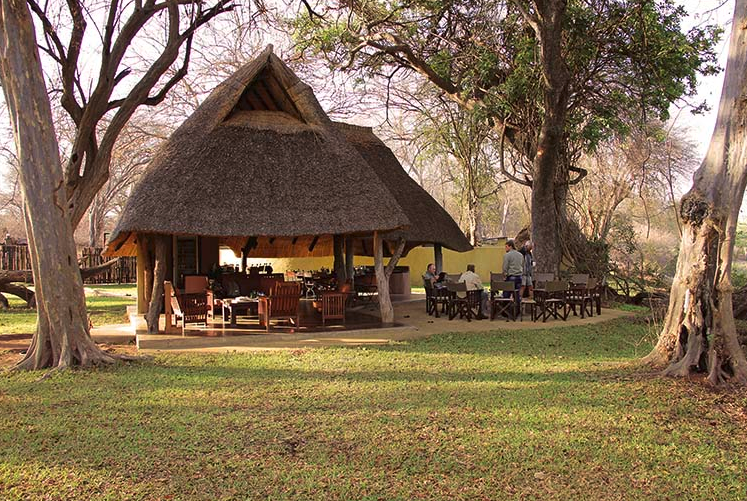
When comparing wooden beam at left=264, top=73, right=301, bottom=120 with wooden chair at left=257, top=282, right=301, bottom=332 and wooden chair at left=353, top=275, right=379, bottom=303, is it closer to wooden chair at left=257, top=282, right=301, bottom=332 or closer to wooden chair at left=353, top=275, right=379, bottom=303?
wooden chair at left=257, top=282, right=301, bottom=332

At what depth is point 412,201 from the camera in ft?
55.2

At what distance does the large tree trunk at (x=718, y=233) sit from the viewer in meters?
7.25

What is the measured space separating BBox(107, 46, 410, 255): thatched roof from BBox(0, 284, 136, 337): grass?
3.54 m

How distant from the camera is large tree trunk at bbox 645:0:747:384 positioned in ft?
23.8

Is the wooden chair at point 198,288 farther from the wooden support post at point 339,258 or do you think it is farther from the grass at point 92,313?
the wooden support post at point 339,258

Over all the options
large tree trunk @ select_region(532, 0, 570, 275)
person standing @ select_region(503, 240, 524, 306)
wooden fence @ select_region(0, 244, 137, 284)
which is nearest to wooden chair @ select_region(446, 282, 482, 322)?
person standing @ select_region(503, 240, 524, 306)

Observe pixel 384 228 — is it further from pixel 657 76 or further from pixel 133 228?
pixel 657 76

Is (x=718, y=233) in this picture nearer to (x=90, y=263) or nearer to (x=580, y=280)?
(x=580, y=280)

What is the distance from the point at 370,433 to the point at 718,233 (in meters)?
4.80

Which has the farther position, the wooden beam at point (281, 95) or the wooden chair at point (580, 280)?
the wooden chair at point (580, 280)

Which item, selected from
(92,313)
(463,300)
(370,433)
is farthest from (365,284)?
(370,433)

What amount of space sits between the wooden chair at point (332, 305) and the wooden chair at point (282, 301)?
73 centimetres

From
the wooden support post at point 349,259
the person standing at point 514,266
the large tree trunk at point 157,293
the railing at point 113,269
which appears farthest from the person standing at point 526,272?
the railing at point 113,269

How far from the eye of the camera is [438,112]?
85.5ft
